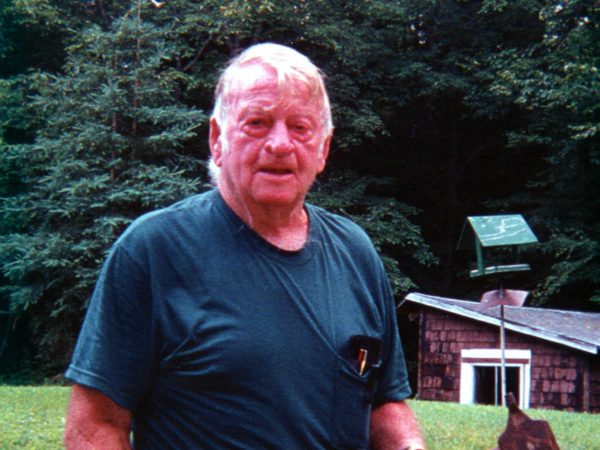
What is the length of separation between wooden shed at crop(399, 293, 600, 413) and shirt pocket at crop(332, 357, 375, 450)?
16218 mm

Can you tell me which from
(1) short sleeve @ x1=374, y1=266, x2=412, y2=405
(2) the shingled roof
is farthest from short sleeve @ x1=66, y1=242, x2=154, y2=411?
(2) the shingled roof

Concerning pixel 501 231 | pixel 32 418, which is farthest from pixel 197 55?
pixel 32 418

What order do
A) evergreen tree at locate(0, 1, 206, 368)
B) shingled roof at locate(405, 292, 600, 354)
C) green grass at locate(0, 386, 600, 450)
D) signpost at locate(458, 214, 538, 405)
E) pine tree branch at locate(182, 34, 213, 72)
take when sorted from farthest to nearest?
pine tree branch at locate(182, 34, 213, 72)
evergreen tree at locate(0, 1, 206, 368)
shingled roof at locate(405, 292, 600, 354)
signpost at locate(458, 214, 538, 405)
green grass at locate(0, 386, 600, 450)

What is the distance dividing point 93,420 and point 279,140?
670mm

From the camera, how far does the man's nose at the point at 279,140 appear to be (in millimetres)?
1874

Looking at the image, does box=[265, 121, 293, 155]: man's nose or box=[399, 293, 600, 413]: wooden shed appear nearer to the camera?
box=[265, 121, 293, 155]: man's nose

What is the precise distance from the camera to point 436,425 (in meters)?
10.2

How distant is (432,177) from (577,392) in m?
10.5

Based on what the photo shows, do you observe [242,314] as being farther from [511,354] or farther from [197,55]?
[197,55]

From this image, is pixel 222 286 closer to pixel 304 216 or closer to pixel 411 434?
pixel 304 216

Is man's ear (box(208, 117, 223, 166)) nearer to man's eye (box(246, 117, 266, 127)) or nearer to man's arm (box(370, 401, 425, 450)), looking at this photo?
man's eye (box(246, 117, 266, 127))

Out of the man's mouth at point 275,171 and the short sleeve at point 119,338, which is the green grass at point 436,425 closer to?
the man's mouth at point 275,171

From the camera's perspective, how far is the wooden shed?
18188 mm

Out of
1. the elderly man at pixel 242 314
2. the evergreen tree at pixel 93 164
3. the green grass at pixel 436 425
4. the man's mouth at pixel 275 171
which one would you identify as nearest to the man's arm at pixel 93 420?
the elderly man at pixel 242 314
